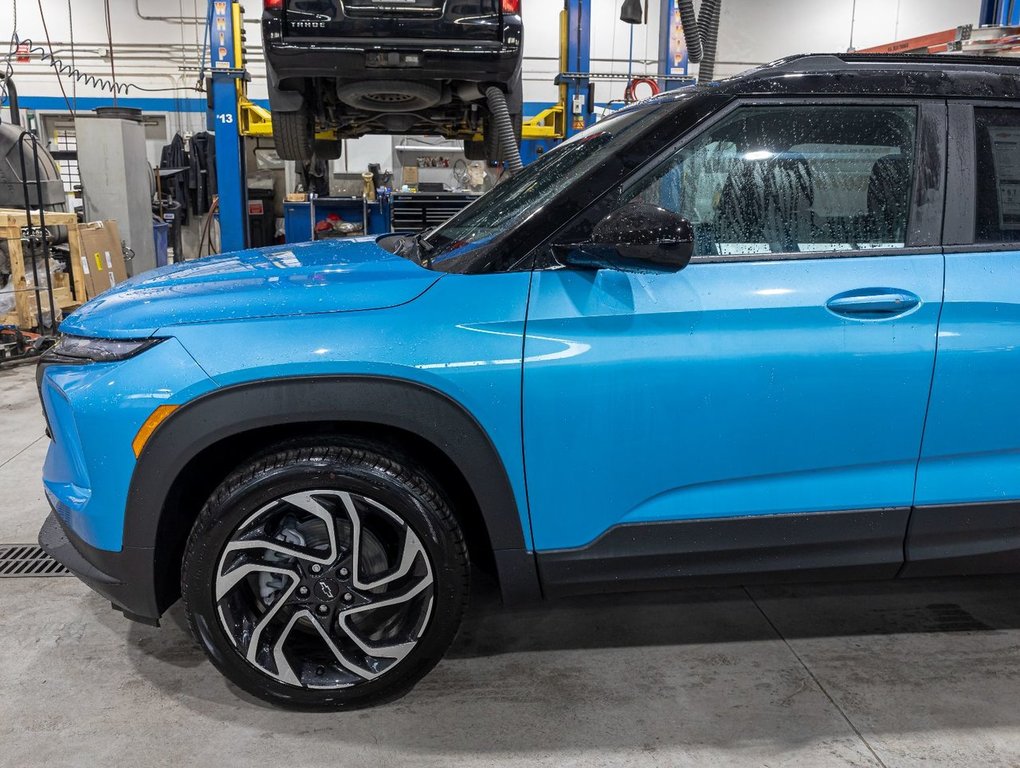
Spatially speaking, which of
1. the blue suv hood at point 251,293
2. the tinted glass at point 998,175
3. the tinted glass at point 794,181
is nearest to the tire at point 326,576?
the blue suv hood at point 251,293

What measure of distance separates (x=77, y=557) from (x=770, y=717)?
180 cm

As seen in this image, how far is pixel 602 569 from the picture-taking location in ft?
6.71

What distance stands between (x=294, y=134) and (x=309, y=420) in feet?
12.8

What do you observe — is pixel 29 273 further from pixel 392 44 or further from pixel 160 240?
pixel 392 44

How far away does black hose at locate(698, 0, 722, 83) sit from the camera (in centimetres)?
324

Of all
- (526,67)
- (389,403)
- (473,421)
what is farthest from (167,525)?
(526,67)

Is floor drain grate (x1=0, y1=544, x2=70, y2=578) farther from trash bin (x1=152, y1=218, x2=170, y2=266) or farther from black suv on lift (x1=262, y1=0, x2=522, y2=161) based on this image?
trash bin (x1=152, y1=218, x2=170, y2=266)

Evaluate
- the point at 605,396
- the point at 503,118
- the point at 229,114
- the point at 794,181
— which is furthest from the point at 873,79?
the point at 229,114

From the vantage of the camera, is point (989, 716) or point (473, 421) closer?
point (473, 421)

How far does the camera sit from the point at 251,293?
204 cm

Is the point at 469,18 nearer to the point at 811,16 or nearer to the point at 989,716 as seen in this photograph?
the point at 989,716

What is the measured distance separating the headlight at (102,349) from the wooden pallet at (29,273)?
4954 millimetres

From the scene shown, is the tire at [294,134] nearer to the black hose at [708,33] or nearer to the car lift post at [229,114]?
the car lift post at [229,114]

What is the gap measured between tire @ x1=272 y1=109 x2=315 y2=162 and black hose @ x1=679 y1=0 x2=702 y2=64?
8.86 ft
